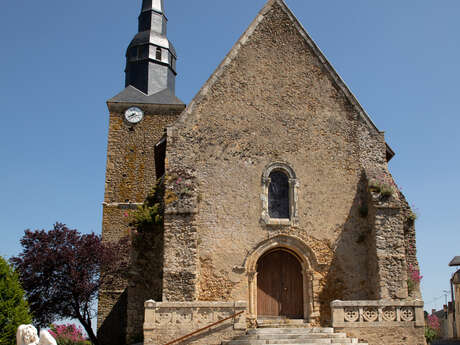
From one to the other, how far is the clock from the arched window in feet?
46.3

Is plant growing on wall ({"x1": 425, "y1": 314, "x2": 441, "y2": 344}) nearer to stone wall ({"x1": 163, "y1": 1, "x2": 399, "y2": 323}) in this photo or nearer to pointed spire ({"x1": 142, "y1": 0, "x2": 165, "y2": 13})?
stone wall ({"x1": 163, "y1": 1, "x2": 399, "y2": 323})

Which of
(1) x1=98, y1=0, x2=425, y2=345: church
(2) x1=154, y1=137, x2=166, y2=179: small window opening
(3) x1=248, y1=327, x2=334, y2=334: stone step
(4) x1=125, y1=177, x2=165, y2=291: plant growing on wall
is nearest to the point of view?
(3) x1=248, y1=327, x2=334, y2=334: stone step

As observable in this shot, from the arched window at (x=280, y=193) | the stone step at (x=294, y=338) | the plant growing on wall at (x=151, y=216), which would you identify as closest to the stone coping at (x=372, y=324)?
the stone step at (x=294, y=338)

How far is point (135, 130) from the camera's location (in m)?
28.0

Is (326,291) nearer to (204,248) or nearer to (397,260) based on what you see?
(397,260)

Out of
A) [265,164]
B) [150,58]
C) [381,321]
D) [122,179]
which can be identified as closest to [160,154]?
[265,164]

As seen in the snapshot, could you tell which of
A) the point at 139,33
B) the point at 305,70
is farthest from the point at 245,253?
the point at 139,33

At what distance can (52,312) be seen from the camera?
17781mm

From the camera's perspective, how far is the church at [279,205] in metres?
14.6

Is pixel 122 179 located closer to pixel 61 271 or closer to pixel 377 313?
pixel 61 271

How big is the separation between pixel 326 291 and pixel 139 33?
21.1 metres

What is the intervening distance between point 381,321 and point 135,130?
18385 millimetres


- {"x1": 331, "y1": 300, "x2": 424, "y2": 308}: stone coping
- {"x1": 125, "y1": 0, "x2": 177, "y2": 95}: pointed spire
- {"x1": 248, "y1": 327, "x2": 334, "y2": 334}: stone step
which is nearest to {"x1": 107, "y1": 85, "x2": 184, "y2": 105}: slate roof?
{"x1": 125, "y1": 0, "x2": 177, "y2": 95}: pointed spire

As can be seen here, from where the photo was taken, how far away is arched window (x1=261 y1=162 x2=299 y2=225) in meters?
15.5
